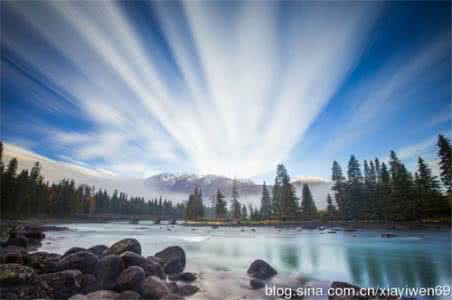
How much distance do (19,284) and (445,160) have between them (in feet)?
177

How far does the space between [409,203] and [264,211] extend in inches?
1421

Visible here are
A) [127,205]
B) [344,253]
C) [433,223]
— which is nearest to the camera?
[344,253]

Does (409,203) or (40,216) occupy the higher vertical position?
(409,203)

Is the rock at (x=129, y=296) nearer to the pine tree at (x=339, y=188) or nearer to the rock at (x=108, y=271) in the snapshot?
the rock at (x=108, y=271)

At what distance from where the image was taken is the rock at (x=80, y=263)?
9023mm

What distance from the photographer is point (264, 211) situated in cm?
6675

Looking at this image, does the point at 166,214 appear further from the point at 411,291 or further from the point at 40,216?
the point at 411,291

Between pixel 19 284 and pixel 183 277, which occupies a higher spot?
pixel 19 284

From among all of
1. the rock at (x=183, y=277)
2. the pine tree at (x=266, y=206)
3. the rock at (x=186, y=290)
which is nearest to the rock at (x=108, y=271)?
the rock at (x=186, y=290)

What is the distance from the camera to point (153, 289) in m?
7.30

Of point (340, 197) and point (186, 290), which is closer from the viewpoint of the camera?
point (186, 290)

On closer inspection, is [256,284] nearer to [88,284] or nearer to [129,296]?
[129,296]

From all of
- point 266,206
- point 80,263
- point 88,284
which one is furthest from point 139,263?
point 266,206

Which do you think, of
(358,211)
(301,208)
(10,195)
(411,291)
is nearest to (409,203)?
(358,211)
